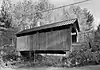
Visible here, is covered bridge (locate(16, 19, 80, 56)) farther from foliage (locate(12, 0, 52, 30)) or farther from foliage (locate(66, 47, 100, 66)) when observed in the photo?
foliage (locate(12, 0, 52, 30))

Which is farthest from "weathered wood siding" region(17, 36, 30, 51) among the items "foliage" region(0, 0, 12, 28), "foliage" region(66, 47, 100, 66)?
"foliage" region(0, 0, 12, 28)

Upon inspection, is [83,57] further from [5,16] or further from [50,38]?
[5,16]

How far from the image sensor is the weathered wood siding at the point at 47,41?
1293 cm

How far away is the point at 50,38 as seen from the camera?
556 inches

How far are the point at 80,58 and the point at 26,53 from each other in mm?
9123

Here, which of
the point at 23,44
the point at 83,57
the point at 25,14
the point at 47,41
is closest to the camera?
the point at 83,57

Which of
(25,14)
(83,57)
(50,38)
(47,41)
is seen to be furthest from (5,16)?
(83,57)

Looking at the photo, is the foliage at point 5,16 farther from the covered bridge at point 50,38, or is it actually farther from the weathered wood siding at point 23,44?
the weathered wood siding at point 23,44

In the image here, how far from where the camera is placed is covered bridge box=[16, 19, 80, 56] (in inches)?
509

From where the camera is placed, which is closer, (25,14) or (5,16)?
(5,16)

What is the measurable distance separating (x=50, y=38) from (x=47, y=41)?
557mm

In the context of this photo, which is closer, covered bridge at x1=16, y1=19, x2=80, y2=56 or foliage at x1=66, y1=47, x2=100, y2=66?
foliage at x1=66, y1=47, x2=100, y2=66

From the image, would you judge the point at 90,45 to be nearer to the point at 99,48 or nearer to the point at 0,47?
the point at 99,48

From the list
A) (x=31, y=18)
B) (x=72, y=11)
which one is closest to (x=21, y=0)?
(x=31, y=18)
